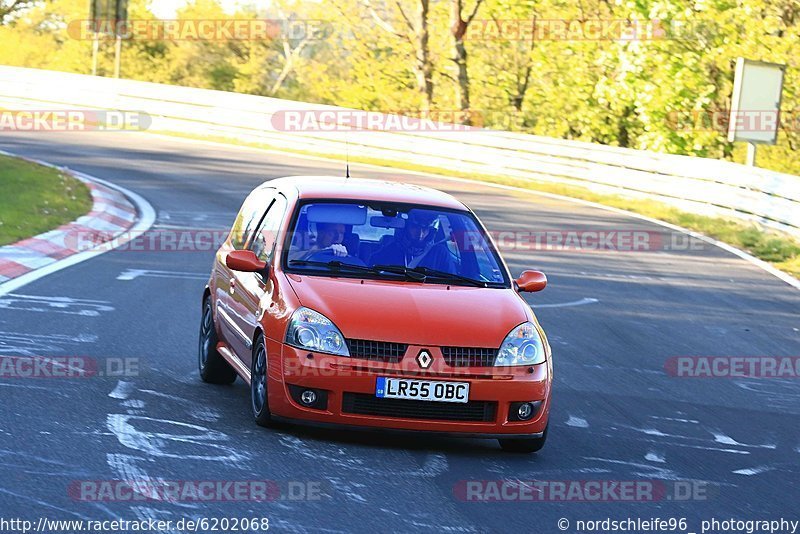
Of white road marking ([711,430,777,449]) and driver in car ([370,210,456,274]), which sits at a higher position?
driver in car ([370,210,456,274])

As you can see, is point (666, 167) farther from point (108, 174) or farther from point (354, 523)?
point (354, 523)

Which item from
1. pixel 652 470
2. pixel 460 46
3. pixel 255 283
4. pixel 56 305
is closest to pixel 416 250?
pixel 255 283

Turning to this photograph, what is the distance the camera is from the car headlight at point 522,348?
7.45m

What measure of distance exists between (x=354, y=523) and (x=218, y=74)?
183 feet

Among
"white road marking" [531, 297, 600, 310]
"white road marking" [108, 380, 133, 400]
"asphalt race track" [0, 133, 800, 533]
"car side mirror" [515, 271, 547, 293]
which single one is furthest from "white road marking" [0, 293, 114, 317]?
"car side mirror" [515, 271, 547, 293]

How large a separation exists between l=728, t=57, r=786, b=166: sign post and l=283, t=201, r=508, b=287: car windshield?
16.2 meters

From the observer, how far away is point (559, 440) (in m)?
8.09

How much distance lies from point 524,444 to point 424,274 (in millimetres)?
1247

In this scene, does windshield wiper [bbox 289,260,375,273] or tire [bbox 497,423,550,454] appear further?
windshield wiper [bbox 289,260,375,273]

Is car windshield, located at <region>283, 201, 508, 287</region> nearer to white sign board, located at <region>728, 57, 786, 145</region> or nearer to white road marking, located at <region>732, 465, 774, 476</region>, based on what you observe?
white road marking, located at <region>732, 465, 774, 476</region>

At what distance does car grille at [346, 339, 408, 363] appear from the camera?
7246 millimetres

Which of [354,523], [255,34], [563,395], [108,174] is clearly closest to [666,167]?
[108,174]

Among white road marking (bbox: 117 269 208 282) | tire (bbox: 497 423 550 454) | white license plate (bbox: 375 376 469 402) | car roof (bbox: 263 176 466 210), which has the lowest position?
white road marking (bbox: 117 269 208 282)

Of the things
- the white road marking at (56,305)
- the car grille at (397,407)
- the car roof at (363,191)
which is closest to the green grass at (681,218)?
the white road marking at (56,305)
